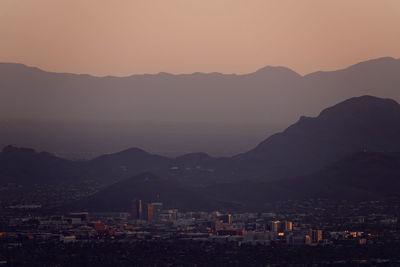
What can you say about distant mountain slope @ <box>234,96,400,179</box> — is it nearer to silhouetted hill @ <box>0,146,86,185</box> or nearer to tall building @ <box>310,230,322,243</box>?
silhouetted hill @ <box>0,146,86,185</box>

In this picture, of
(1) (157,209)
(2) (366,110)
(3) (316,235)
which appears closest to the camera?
(3) (316,235)

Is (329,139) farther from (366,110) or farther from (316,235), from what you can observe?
(316,235)

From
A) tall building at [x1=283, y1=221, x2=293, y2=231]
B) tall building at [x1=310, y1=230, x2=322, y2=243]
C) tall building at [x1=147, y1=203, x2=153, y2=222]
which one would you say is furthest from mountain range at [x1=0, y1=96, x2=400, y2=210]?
tall building at [x1=310, y1=230, x2=322, y2=243]

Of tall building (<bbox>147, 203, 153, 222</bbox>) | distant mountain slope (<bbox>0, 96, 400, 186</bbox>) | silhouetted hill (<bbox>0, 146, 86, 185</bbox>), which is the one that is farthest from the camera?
distant mountain slope (<bbox>0, 96, 400, 186</bbox>)

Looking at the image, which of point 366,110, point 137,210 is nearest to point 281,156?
point 366,110

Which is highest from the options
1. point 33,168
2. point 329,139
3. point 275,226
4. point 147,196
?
point 329,139

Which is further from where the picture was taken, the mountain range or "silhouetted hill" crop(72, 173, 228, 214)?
the mountain range

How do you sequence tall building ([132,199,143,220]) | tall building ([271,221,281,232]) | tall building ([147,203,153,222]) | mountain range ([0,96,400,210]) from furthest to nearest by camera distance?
mountain range ([0,96,400,210]) → tall building ([132,199,143,220]) → tall building ([147,203,153,222]) → tall building ([271,221,281,232])

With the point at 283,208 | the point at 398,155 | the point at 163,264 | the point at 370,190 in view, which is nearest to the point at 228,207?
the point at 283,208

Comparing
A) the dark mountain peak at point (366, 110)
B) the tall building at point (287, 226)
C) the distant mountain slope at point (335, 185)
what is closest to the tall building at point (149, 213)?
the distant mountain slope at point (335, 185)
